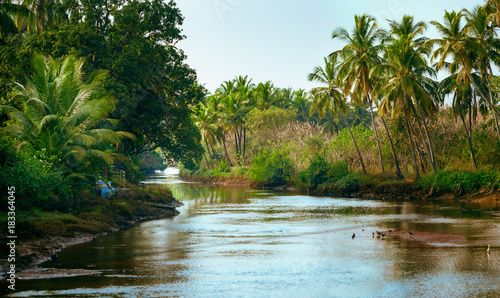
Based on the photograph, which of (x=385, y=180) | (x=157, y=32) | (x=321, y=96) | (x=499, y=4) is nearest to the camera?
(x=499, y=4)

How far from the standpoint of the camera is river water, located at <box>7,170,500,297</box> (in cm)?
987

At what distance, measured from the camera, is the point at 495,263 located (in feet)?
39.0

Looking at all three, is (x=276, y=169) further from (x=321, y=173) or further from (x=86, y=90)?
(x=86, y=90)

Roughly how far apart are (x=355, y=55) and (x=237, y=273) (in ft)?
95.1

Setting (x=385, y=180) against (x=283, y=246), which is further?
(x=385, y=180)

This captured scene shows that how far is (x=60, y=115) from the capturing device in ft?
65.1

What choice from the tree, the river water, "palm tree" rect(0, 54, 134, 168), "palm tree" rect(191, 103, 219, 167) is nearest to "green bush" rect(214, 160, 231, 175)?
"palm tree" rect(191, 103, 219, 167)

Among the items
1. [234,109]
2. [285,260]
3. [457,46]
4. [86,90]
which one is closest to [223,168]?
[234,109]

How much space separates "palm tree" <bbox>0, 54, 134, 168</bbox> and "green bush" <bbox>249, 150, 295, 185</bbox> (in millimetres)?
29787

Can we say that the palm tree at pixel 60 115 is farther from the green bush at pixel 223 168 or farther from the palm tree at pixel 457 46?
the green bush at pixel 223 168

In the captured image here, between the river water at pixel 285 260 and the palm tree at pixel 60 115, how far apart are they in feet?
12.0

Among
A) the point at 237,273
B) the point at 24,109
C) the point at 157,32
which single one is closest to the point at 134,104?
the point at 157,32

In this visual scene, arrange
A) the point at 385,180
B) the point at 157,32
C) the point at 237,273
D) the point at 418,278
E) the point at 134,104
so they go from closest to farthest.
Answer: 1. the point at 418,278
2. the point at 237,273
3. the point at 134,104
4. the point at 157,32
5. the point at 385,180

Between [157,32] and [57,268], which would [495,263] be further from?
[157,32]
